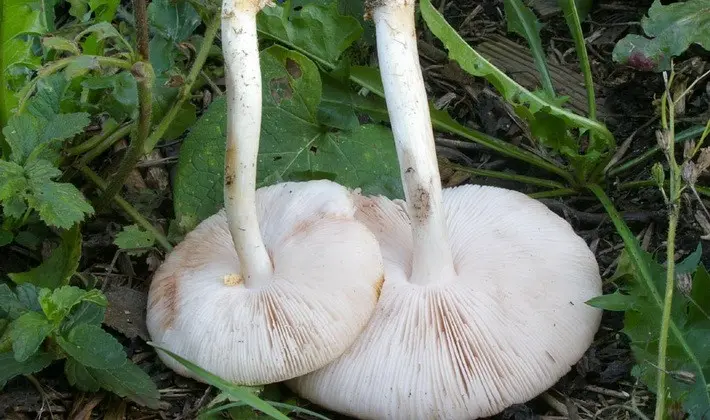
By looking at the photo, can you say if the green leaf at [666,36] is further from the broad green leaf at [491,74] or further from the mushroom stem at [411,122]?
the mushroom stem at [411,122]

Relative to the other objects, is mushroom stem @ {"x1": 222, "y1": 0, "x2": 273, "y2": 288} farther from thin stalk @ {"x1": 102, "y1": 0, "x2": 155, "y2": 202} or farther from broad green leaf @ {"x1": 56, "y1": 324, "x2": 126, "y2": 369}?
broad green leaf @ {"x1": 56, "y1": 324, "x2": 126, "y2": 369}

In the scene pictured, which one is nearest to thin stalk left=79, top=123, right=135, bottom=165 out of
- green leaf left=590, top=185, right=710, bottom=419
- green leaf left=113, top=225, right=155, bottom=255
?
green leaf left=113, top=225, right=155, bottom=255

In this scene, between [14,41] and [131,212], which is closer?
[14,41]

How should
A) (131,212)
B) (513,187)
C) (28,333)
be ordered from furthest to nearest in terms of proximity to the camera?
(513,187) < (131,212) < (28,333)

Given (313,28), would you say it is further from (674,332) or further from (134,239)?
(674,332)

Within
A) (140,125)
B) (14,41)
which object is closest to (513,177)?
(140,125)

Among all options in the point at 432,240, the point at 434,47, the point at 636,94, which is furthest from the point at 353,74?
the point at 636,94

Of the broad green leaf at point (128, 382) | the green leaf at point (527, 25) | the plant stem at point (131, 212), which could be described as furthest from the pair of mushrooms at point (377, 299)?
the green leaf at point (527, 25)
